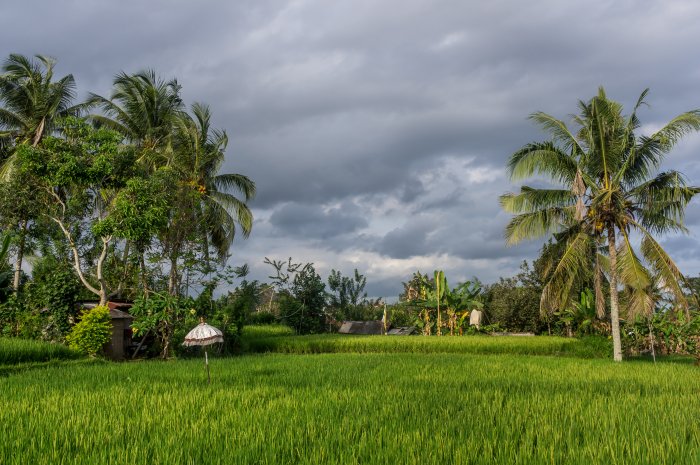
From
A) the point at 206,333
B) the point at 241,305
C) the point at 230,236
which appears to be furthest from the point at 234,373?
the point at 230,236

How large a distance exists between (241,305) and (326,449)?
41.3ft

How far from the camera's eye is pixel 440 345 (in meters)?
15.9

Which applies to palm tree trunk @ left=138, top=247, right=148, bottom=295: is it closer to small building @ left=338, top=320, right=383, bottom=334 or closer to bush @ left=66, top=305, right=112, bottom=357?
bush @ left=66, top=305, right=112, bottom=357

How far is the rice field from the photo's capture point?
12.5ft

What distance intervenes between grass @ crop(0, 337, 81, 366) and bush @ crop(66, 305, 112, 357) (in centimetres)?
25

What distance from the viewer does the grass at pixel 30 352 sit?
1152cm

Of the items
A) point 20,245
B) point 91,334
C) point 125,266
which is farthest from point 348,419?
point 20,245

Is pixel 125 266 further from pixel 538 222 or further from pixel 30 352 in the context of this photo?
pixel 538 222

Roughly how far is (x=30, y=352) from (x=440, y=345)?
34.9ft

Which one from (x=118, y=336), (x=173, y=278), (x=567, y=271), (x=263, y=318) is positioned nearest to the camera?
(x=567, y=271)

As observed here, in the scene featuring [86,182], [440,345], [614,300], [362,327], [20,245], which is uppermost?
[86,182]

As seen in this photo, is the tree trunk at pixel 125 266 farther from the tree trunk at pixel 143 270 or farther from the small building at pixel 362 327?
the small building at pixel 362 327

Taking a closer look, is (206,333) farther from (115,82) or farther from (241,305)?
(115,82)

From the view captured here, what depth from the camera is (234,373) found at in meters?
8.86
